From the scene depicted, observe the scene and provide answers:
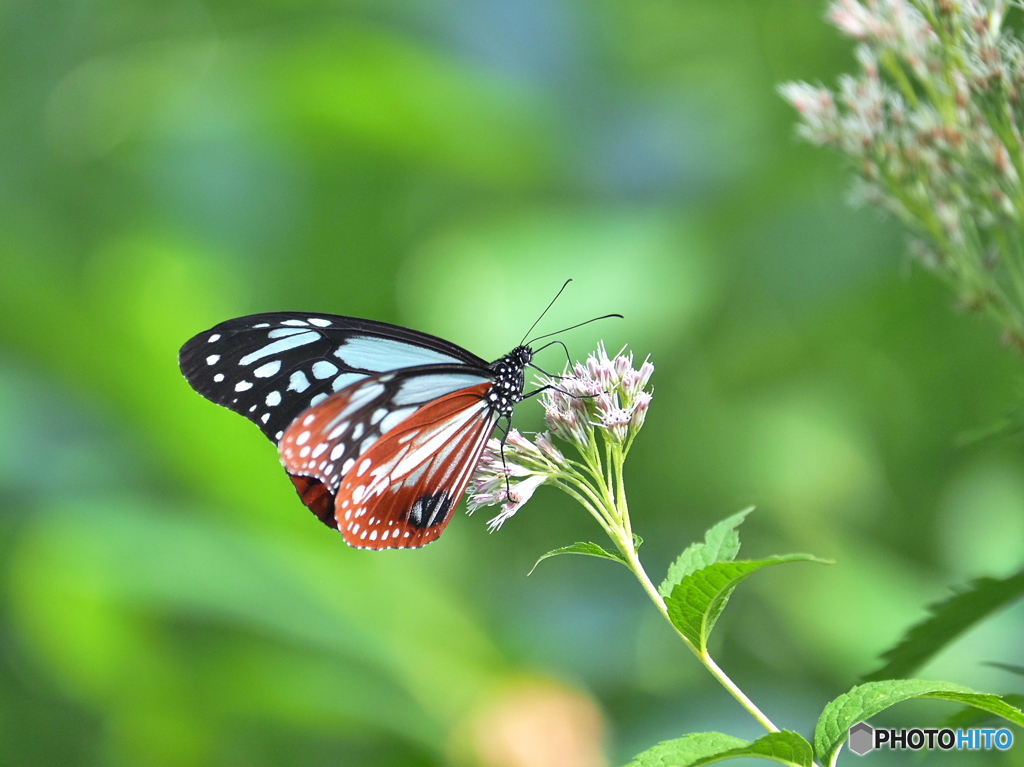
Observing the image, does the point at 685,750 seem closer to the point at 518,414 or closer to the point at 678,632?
the point at 678,632

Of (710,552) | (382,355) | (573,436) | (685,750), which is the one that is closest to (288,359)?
(382,355)

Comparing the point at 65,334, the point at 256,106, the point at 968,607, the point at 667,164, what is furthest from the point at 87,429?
the point at 968,607

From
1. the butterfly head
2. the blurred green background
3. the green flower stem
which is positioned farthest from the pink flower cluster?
the blurred green background

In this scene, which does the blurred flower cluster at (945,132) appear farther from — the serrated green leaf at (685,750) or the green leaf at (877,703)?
the serrated green leaf at (685,750)

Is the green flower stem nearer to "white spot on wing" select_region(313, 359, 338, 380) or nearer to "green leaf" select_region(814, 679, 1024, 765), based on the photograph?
"green leaf" select_region(814, 679, 1024, 765)

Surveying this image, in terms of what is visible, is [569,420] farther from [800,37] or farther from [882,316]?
[800,37]

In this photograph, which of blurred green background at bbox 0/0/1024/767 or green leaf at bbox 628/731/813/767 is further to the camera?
blurred green background at bbox 0/0/1024/767

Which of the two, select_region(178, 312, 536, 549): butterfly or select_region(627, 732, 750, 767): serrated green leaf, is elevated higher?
select_region(178, 312, 536, 549): butterfly
